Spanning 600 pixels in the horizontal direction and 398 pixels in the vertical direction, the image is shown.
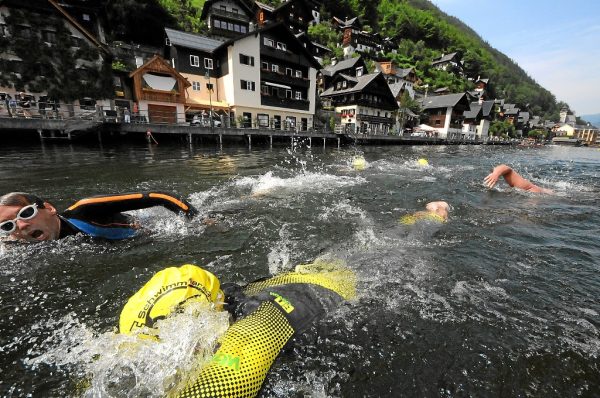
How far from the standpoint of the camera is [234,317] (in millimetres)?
2648

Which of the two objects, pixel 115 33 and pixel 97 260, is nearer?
pixel 97 260

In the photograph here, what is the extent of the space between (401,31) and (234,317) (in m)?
119

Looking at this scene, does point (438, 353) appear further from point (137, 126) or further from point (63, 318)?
point (137, 126)

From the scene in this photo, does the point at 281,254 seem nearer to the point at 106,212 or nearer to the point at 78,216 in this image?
the point at 106,212

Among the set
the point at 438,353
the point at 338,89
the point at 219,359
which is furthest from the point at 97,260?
the point at 338,89

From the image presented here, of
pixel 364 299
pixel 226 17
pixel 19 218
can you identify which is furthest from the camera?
pixel 226 17

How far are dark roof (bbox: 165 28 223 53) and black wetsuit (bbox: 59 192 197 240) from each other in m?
34.2

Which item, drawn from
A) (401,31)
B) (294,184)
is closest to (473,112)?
(401,31)

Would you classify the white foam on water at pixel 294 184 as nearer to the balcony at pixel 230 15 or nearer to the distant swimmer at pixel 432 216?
the distant swimmer at pixel 432 216

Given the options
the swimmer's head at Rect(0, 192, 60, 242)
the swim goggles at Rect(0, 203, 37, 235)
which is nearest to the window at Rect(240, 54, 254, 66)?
the swimmer's head at Rect(0, 192, 60, 242)

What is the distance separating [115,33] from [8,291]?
167 ft

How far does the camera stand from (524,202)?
859 cm

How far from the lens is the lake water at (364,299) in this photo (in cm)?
249

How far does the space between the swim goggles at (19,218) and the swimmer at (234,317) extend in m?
2.34
